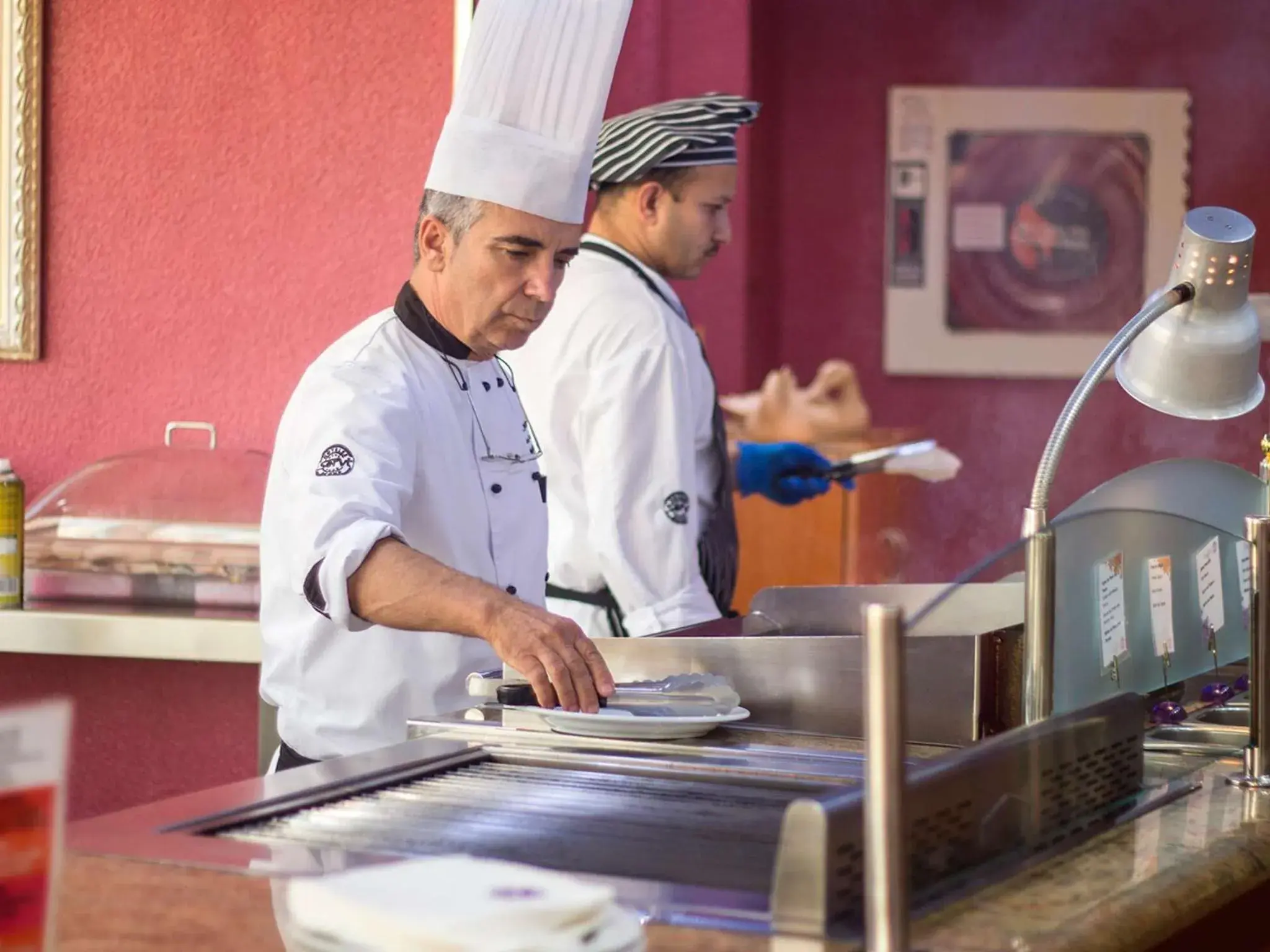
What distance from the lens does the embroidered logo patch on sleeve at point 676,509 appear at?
287 centimetres

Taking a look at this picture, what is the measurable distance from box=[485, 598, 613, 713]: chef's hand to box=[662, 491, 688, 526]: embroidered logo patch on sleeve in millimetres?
1069

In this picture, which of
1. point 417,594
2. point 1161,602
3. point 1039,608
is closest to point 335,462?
point 417,594

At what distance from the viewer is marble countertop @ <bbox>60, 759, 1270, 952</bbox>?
1137 millimetres

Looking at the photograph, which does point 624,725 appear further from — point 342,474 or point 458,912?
point 458,912

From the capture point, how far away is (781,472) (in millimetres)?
3572

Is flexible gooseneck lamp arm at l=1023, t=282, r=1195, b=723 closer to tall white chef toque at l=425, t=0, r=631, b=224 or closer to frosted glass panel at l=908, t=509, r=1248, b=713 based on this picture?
frosted glass panel at l=908, t=509, r=1248, b=713

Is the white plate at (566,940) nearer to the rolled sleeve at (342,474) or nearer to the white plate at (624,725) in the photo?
the white plate at (624,725)

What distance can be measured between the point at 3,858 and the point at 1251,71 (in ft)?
20.3

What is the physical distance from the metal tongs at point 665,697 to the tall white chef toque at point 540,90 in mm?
766

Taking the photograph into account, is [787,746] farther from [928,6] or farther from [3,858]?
[928,6]

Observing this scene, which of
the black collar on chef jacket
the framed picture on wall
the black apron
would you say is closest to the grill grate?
the black collar on chef jacket

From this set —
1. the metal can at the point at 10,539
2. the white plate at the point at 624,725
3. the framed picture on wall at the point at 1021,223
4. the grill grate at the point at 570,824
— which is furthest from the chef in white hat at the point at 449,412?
the framed picture on wall at the point at 1021,223

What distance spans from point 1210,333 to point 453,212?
1.01 metres

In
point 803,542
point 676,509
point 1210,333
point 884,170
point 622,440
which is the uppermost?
point 884,170
